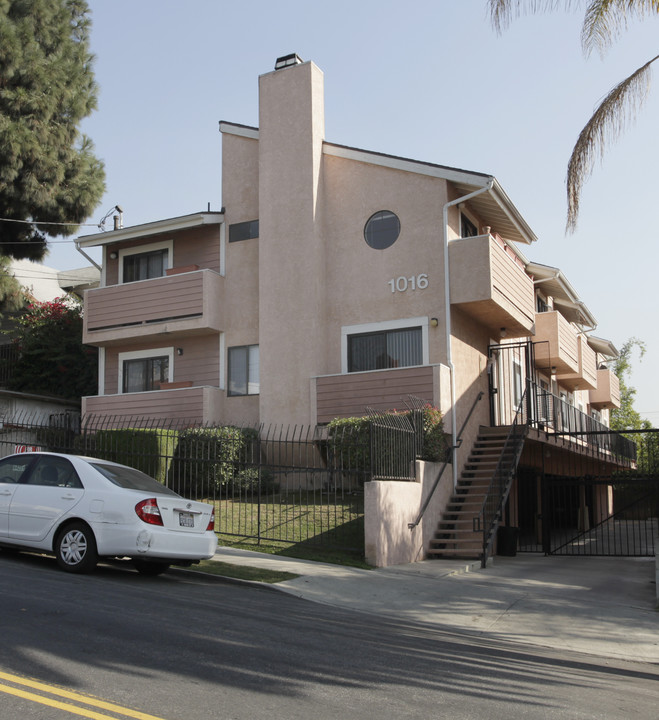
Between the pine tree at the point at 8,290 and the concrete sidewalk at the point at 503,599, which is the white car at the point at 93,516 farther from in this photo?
the pine tree at the point at 8,290

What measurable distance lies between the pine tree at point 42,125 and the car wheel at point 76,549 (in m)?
15.7

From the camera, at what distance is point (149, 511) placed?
9.61 m

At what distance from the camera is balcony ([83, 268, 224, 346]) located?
20438mm

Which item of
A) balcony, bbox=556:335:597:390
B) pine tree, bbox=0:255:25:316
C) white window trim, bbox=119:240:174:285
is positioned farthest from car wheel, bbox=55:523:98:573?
balcony, bbox=556:335:597:390

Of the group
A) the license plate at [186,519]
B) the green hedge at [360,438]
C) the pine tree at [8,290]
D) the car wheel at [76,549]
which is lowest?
the car wheel at [76,549]

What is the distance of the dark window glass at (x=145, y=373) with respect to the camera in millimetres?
21891

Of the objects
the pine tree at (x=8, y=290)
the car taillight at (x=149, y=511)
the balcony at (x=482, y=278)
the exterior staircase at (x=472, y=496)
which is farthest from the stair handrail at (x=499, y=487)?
the pine tree at (x=8, y=290)

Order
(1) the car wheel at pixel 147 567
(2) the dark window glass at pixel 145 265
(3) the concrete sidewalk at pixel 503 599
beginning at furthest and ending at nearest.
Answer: (2) the dark window glass at pixel 145 265 → (1) the car wheel at pixel 147 567 → (3) the concrete sidewalk at pixel 503 599

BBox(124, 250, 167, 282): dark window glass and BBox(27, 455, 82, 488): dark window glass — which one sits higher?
BBox(124, 250, 167, 282): dark window glass

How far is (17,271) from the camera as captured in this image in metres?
32.2

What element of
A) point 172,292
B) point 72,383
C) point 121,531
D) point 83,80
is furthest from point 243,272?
point 121,531

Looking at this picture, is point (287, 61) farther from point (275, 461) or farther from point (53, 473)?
point (53, 473)

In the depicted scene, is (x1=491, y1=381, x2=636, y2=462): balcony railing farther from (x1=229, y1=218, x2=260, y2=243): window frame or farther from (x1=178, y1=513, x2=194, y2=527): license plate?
(x1=178, y1=513, x2=194, y2=527): license plate

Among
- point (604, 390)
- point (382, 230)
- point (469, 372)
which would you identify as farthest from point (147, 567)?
point (604, 390)
